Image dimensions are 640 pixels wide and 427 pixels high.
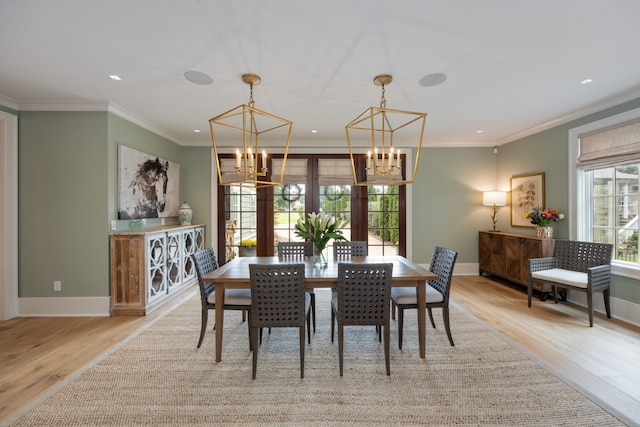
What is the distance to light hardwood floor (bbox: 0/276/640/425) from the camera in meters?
2.09

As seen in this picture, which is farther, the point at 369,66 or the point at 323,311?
the point at 323,311

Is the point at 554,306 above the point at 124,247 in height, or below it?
below

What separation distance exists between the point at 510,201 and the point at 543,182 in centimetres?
74

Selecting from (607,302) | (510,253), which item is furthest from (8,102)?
(607,302)

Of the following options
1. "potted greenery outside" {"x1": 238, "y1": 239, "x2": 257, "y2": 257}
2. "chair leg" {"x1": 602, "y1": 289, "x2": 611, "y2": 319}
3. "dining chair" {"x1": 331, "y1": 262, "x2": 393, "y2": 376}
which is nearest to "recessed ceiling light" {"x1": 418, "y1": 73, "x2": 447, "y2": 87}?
"dining chair" {"x1": 331, "y1": 262, "x2": 393, "y2": 376}

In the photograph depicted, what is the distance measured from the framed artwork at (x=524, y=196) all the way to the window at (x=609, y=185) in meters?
0.52

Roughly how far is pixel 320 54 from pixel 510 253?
426cm

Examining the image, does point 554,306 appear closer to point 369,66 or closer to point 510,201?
point 510,201

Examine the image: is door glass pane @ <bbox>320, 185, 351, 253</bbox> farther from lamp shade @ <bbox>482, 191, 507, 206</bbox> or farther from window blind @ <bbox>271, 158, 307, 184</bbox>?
lamp shade @ <bbox>482, 191, 507, 206</bbox>

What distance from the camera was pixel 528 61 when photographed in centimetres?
248

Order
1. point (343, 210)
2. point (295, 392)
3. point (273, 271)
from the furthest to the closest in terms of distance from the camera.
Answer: point (343, 210) → point (273, 271) → point (295, 392)

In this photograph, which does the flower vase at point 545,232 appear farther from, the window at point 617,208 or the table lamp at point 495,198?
the table lamp at point 495,198

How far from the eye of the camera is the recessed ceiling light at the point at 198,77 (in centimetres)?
268

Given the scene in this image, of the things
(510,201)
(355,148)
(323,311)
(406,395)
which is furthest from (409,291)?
(510,201)
